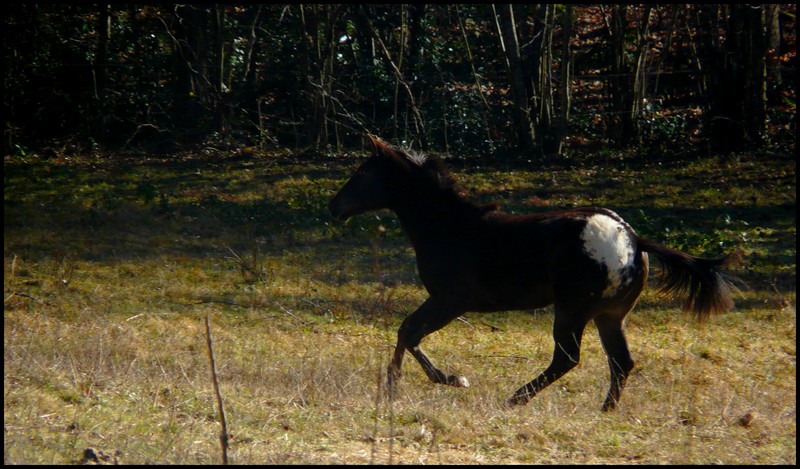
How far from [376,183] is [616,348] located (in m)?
2.76

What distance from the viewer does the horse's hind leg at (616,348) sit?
7.59m

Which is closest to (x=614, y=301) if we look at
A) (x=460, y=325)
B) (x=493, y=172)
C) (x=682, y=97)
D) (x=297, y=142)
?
(x=460, y=325)

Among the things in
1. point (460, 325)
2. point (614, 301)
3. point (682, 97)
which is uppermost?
point (682, 97)

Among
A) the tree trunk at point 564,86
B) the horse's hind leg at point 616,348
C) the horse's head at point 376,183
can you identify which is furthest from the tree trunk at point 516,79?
the horse's hind leg at point 616,348

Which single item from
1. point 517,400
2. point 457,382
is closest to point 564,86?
point 457,382

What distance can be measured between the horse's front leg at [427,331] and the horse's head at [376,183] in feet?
4.02

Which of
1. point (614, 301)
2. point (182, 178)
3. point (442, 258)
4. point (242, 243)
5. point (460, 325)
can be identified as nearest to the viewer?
point (614, 301)

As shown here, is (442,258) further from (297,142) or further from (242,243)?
(297,142)

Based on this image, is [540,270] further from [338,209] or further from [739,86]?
[739,86]

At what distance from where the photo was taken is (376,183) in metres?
8.49

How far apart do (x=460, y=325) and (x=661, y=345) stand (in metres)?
2.34

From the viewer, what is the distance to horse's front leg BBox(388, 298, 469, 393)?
781 centimetres

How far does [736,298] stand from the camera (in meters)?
11.4

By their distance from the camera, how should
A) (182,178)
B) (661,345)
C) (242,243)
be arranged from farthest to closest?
(182,178)
(242,243)
(661,345)
